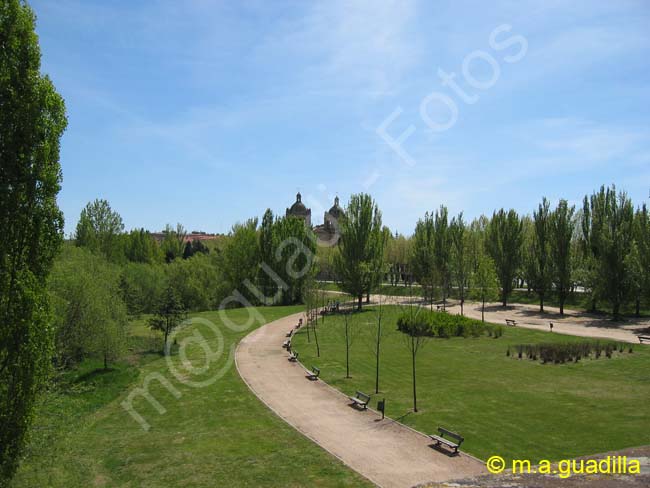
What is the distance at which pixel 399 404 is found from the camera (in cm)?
1730

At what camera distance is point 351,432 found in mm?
14633

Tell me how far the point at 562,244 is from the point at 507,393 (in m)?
31.5

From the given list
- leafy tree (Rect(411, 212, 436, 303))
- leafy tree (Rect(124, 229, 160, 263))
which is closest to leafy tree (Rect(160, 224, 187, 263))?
leafy tree (Rect(124, 229, 160, 263))

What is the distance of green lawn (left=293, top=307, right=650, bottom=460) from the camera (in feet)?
43.8

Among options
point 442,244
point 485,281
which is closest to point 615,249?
point 485,281

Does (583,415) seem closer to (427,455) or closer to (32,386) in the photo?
(427,455)

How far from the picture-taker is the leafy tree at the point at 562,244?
145ft

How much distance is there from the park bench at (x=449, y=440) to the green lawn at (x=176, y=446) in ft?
9.37

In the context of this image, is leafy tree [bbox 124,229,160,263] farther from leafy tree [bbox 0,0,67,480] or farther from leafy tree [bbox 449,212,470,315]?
leafy tree [bbox 0,0,67,480]

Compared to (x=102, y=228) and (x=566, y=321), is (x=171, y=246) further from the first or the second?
(x=566, y=321)

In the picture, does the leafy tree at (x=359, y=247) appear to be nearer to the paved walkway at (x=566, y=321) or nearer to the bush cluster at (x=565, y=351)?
the paved walkway at (x=566, y=321)

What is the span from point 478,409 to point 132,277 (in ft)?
128

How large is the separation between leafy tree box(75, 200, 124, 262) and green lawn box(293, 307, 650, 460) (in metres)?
35.1

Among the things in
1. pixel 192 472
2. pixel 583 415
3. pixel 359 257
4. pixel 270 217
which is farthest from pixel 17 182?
pixel 270 217
